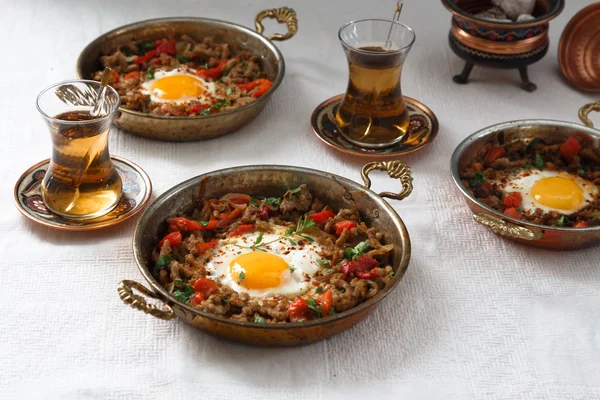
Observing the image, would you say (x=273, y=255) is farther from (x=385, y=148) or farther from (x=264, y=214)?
(x=385, y=148)

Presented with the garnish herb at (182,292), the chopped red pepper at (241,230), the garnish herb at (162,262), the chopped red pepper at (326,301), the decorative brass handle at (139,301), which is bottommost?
the chopped red pepper at (241,230)

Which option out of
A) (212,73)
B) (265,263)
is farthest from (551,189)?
(212,73)

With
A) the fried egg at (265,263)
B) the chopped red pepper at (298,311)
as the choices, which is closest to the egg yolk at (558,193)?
the fried egg at (265,263)

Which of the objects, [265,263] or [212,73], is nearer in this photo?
[265,263]

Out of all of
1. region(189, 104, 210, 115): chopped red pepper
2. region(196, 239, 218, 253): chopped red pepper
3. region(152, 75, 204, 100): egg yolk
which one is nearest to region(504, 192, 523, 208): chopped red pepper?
region(196, 239, 218, 253): chopped red pepper

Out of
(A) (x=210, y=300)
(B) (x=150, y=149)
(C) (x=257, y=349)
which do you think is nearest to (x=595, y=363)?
(C) (x=257, y=349)

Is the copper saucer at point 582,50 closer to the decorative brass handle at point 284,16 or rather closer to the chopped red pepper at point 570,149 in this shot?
the chopped red pepper at point 570,149
